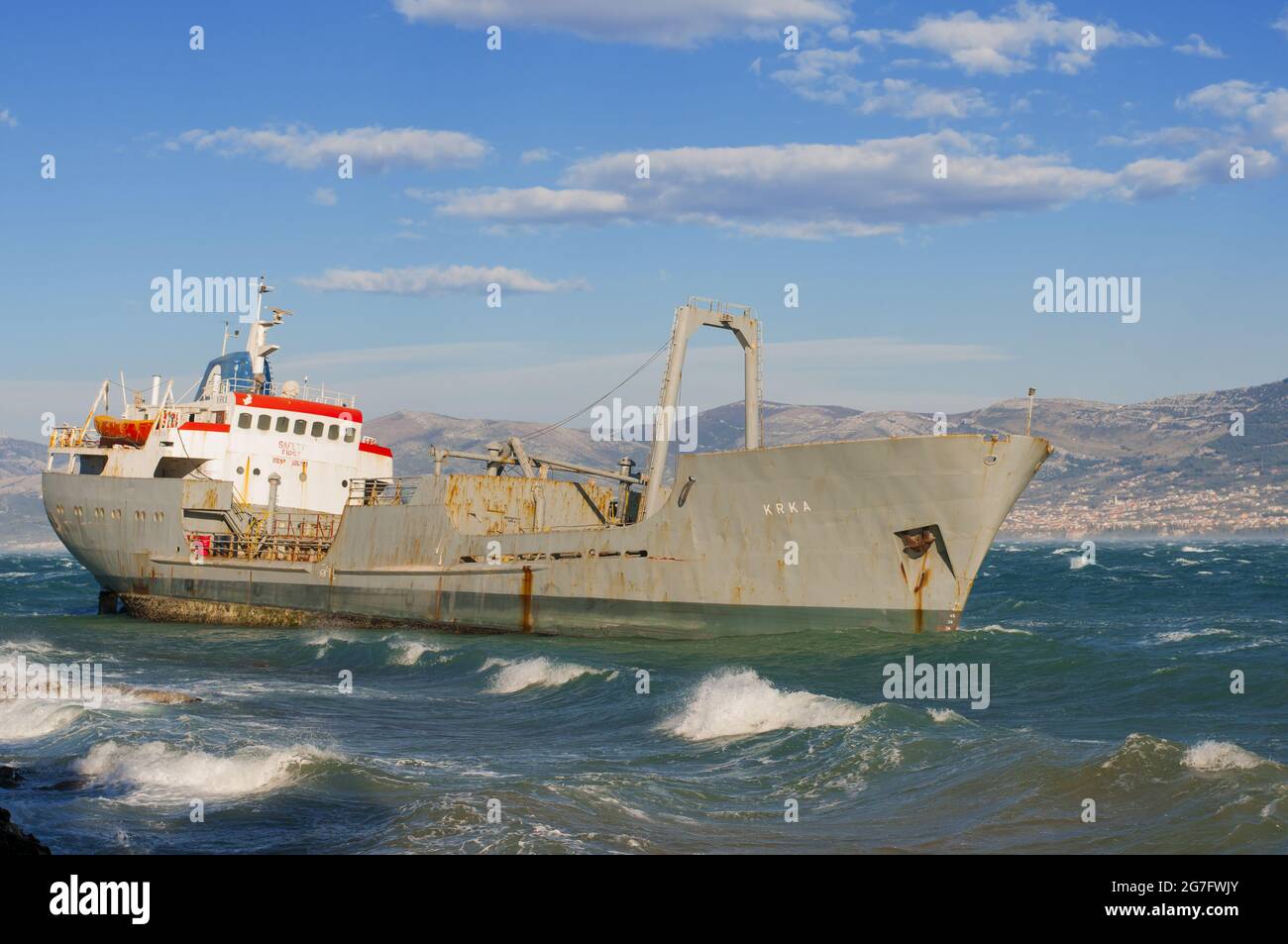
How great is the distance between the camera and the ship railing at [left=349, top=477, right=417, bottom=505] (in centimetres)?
3509

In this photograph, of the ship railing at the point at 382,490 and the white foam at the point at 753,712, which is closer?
the white foam at the point at 753,712

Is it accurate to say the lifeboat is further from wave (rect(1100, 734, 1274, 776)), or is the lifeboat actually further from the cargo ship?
wave (rect(1100, 734, 1274, 776))

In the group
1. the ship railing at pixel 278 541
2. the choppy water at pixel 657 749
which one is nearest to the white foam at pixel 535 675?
the choppy water at pixel 657 749

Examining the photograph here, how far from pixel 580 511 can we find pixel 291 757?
1914 centimetres

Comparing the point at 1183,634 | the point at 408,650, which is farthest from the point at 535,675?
the point at 1183,634

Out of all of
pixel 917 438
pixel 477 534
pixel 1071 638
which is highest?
pixel 917 438

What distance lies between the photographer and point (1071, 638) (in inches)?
1294

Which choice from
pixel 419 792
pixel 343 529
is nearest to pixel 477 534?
pixel 343 529

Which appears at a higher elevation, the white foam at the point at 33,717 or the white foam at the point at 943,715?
the white foam at the point at 943,715

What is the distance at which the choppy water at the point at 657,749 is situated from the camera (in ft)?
40.6

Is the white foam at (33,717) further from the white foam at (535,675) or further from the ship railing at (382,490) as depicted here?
the ship railing at (382,490)

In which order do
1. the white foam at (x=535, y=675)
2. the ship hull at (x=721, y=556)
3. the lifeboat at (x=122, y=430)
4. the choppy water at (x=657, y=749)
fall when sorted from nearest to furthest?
1. the choppy water at (x=657, y=749)
2. the white foam at (x=535, y=675)
3. the ship hull at (x=721, y=556)
4. the lifeboat at (x=122, y=430)

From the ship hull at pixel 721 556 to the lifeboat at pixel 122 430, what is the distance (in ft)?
14.8
